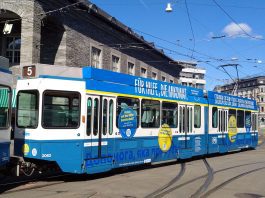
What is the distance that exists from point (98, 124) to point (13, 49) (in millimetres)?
12598

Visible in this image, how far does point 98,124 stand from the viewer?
11.6 m

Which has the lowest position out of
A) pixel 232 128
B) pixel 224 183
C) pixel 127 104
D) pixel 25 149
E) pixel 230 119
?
pixel 224 183

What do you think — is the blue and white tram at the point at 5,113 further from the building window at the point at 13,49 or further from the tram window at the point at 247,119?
the tram window at the point at 247,119

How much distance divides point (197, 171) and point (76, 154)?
4.79 m

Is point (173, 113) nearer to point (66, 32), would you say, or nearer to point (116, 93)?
point (116, 93)

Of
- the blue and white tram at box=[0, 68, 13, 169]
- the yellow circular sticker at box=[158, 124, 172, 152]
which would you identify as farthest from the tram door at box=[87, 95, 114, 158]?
the yellow circular sticker at box=[158, 124, 172, 152]

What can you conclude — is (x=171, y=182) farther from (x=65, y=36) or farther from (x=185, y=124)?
(x=65, y=36)

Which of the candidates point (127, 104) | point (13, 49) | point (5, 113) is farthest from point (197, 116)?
point (13, 49)

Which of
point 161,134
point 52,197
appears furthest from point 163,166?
point 52,197

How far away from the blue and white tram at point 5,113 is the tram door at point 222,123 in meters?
12.5

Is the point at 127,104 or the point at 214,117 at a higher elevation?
the point at 127,104

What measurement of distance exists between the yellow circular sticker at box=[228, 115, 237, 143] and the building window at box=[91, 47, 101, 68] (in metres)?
9.46

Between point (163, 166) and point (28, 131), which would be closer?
point (28, 131)

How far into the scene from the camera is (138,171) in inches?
538
